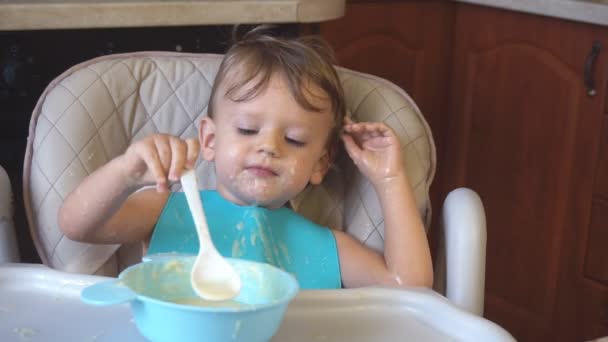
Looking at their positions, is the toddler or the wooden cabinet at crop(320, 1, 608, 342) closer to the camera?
the toddler

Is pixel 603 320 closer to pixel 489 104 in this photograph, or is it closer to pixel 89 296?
pixel 489 104

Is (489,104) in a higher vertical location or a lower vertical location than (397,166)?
lower

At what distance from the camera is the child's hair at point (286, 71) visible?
1.28 m

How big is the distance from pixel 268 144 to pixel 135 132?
0.27m

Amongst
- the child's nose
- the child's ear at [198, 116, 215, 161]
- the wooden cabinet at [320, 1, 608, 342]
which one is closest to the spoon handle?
the child's nose

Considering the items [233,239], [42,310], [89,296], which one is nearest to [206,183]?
[233,239]

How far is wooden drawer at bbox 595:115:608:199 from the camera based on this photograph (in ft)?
6.66

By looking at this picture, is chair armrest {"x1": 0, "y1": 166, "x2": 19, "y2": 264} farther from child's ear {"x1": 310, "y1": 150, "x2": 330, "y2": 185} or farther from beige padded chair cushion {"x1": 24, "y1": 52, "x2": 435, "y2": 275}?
child's ear {"x1": 310, "y1": 150, "x2": 330, "y2": 185}

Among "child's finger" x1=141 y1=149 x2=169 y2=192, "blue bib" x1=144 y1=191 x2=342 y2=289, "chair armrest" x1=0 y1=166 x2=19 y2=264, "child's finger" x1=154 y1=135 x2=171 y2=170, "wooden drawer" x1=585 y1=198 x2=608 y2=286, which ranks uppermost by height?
"child's finger" x1=154 y1=135 x2=171 y2=170

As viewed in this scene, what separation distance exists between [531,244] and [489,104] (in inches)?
13.6

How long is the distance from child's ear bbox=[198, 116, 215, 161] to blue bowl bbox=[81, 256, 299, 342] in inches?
14.6

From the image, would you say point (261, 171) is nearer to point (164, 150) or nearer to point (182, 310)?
point (164, 150)

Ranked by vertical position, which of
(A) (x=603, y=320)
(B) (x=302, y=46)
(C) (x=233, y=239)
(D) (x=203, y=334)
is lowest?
Result: (A) (x=603, y=320)

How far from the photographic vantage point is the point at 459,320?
1033mm
